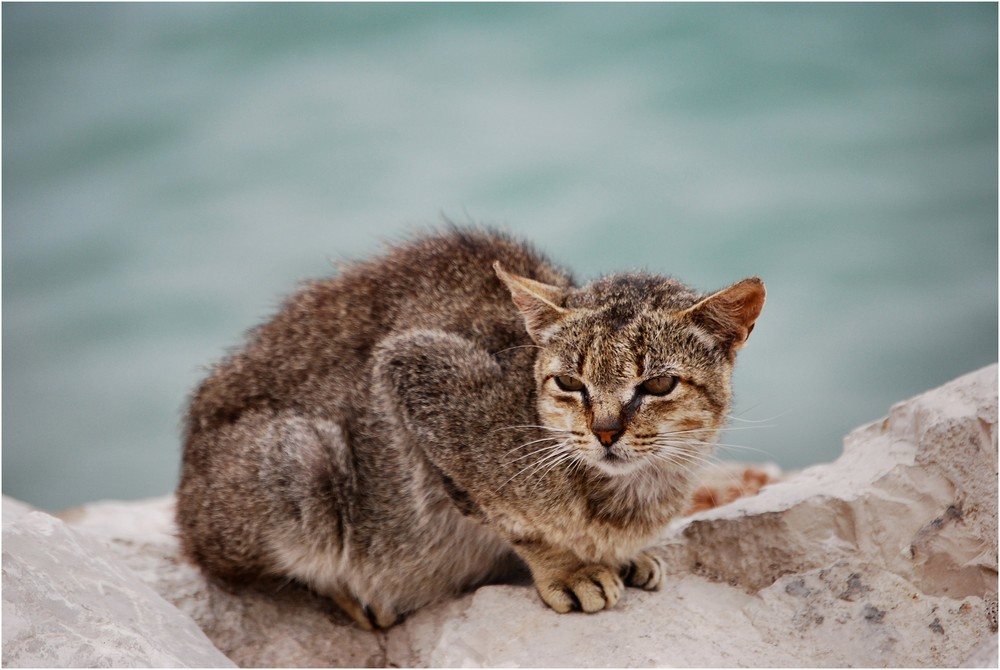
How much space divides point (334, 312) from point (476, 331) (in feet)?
2.29

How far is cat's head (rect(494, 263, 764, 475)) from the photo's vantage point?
330cm

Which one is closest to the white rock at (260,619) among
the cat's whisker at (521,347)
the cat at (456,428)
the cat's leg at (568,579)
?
the cat at (456,428)

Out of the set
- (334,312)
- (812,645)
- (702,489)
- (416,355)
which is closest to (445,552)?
(416,355)

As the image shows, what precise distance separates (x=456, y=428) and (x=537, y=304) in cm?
57

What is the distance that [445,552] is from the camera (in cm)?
400

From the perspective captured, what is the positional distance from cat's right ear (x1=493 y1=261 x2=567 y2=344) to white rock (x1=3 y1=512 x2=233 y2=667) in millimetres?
1584

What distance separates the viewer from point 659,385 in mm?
3330

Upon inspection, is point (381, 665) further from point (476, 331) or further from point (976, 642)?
point (976, 642)

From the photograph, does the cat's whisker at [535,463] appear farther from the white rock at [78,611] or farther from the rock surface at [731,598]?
the white rock at [78,611]

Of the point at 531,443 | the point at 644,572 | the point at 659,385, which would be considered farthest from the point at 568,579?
the point at 659,385

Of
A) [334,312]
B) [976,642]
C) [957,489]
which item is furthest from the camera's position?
[334,312]

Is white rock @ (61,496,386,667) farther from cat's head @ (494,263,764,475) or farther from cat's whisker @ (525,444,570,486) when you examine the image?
cat's head @ (494,263,764,475)

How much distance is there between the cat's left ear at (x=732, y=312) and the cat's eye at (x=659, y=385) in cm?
25

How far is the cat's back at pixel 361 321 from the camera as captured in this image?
4.11 metres
